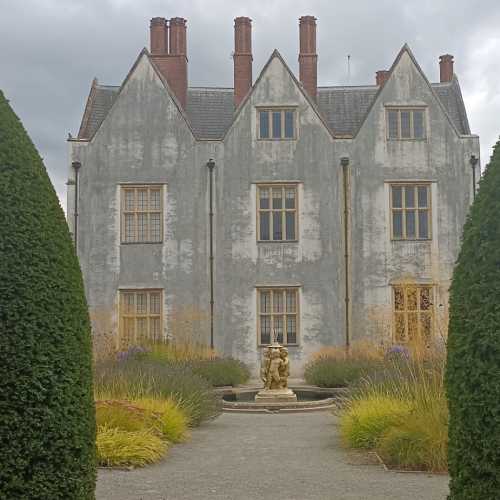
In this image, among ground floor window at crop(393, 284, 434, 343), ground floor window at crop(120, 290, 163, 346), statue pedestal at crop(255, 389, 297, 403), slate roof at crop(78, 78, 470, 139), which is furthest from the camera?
slate roof at crop(78, 78, 470, 139)

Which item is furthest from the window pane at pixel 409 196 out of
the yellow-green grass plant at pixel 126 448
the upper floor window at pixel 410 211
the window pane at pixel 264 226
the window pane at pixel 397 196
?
the yellow-green grass plant at pixel 126 448

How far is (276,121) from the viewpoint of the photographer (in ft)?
83.4

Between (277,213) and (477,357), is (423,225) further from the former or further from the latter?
(477,357)

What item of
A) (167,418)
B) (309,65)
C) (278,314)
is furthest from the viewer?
(309,65)

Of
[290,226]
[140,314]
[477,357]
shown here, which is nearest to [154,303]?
[140,314]

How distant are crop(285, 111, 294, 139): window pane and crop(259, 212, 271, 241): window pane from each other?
2603 mm

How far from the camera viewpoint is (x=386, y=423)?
9.47m

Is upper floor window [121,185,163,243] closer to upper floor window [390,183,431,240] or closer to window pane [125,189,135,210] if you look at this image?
window pane [125,189,135,210]

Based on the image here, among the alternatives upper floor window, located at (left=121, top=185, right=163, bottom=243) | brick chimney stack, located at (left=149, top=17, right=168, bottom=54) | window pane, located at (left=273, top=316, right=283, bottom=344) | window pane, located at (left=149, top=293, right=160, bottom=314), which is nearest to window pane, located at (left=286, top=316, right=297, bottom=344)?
window pane, located at (left=273, top=316, right=283, bottom=344)

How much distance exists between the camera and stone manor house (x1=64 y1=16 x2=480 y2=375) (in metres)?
24.7

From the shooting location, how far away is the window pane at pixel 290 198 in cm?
2525

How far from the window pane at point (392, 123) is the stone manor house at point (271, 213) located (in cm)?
5

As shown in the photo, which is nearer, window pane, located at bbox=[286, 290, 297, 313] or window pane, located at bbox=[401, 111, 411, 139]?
window pane, located at bbox=[286, 290, 297, 313]

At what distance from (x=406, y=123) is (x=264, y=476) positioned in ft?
62.7
